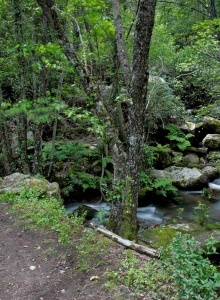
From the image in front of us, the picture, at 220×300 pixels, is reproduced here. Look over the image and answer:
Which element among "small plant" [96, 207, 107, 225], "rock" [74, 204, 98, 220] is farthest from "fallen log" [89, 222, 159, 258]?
"rock" [74, 204, 98, 220]

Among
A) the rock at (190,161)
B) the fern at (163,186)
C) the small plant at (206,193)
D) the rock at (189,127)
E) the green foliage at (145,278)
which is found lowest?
the small plant at (206,193)

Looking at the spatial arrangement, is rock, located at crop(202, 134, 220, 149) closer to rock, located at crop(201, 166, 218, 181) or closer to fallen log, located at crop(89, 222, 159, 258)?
rock, located at crop(201, 166, 218, 181)

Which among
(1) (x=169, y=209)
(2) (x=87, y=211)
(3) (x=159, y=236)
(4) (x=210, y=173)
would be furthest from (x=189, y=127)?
(3) (x=159, y=236)

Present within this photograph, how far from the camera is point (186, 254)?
3.20 metres

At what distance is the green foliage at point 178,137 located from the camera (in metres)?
12.0

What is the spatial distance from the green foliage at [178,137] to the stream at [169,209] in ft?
7.77

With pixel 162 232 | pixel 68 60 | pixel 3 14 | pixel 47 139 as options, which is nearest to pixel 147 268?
pixel 162 232

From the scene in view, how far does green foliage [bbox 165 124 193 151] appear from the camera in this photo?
39.5ft

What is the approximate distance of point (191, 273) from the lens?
9.72 feet

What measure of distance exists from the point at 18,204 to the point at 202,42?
6815 mm

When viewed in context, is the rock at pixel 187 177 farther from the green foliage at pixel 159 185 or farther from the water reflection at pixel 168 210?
the green foliage at pixel 159 185

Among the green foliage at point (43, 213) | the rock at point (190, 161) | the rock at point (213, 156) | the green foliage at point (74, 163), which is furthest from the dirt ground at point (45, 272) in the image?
the rock at point (213, 156)

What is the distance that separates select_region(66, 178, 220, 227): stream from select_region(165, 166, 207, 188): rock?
0.31 m

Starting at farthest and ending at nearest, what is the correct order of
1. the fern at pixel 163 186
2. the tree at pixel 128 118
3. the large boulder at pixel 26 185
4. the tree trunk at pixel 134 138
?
the fern at pixel 163 186
the large boulder at pixel 26 185
the tree at pixel 128 118
the tree trunk at pixel 134 138
